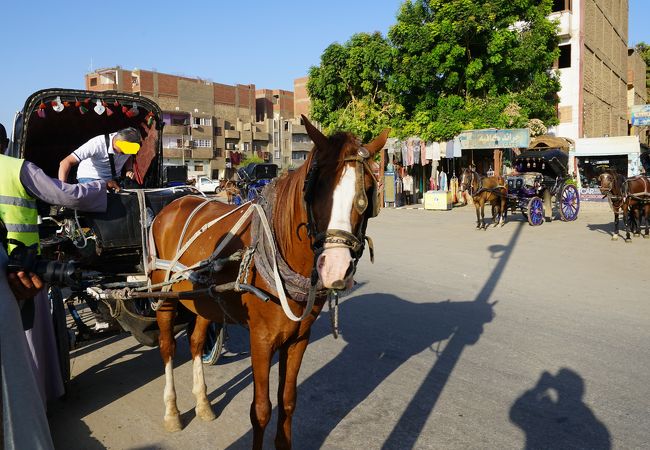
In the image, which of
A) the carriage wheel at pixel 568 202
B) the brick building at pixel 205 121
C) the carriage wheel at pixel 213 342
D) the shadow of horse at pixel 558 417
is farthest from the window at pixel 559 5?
the brick building at pixel 205 121


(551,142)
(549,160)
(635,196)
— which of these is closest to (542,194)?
(549,160)

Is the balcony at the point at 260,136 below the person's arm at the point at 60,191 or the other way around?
the other way around

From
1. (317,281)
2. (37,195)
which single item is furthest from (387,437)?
(37,195)

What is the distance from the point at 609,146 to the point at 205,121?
55.1m

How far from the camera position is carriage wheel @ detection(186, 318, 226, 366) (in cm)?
487

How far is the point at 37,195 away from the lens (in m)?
2.95

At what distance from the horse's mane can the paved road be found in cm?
162

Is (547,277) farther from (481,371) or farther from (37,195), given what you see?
(37,195)

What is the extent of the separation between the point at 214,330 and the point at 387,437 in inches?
88.0

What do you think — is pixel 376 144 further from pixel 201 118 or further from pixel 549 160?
pixel 201 118

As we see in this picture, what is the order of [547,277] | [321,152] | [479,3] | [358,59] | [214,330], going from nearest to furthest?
[321,152], [214,330], [547,277], [479,3], [358,59]

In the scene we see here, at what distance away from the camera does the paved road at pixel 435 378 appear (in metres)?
3.65

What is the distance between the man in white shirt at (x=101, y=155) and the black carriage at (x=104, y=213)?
0.26m

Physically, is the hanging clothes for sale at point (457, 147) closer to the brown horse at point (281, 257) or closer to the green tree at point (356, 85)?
the green tree at point (356, 85)
